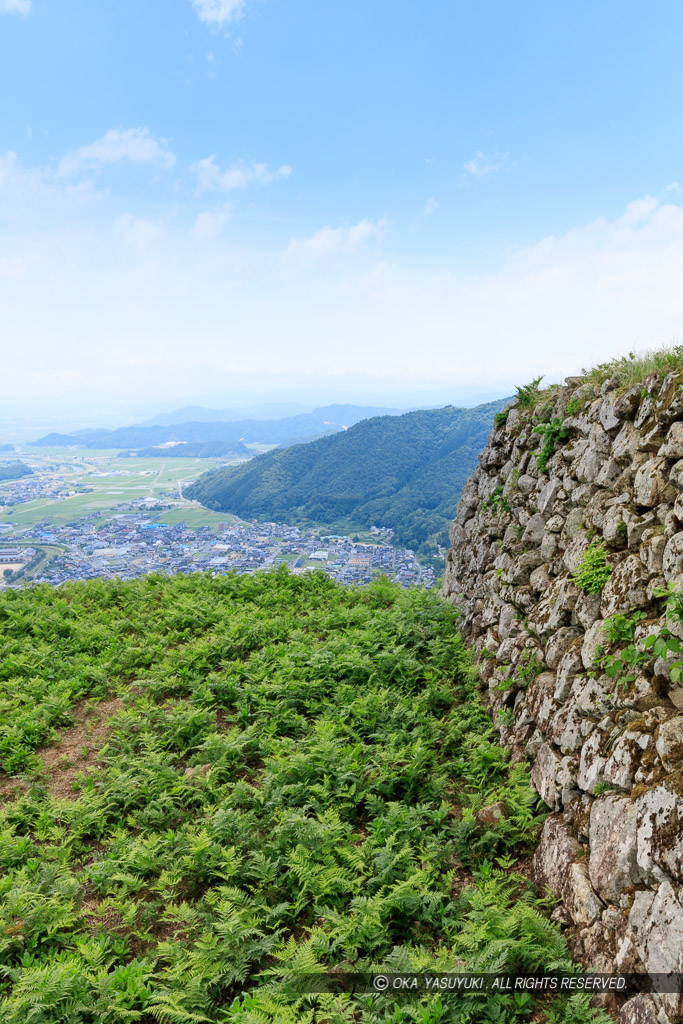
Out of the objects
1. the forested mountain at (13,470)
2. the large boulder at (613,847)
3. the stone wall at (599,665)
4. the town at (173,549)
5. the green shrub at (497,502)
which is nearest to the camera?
the stone wall at (599,665)

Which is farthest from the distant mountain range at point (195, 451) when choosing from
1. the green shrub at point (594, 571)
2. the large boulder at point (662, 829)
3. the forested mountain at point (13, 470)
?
the large boulder at point (662, 829)

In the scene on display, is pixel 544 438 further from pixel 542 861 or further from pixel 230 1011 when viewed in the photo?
pixel 230 1011

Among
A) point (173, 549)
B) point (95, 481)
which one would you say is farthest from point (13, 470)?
point (173, 549)

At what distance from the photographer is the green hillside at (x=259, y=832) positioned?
160 inches

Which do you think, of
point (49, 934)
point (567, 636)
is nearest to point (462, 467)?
point (567, 636)

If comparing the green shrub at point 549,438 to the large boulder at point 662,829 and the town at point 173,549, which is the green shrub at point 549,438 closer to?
the large boulder at point 662,829

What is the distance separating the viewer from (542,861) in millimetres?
4941

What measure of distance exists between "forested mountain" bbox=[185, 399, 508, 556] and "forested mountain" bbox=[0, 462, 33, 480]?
37863 millimetres

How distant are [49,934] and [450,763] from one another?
195 inches

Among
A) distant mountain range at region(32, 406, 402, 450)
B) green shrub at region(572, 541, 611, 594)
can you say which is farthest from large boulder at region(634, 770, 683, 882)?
distant mountain range at region(32, 406, 402, 450)

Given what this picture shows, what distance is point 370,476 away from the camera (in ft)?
196

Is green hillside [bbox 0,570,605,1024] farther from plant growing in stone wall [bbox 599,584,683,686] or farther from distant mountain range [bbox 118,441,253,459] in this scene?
distant mountain range [bbox 118,441,253,459]

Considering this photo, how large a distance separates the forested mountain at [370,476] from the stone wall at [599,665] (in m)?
33.0

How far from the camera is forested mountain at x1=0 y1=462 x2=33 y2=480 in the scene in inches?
3359
